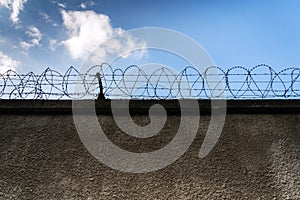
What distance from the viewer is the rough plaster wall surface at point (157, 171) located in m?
2.69

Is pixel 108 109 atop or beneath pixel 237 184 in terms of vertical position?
atop

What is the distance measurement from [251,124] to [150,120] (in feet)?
3.29

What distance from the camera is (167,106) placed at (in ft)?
10.8

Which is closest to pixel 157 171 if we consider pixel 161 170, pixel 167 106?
pixel 161 170

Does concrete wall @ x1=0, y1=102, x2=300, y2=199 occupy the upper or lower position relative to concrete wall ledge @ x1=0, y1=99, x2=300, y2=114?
lower

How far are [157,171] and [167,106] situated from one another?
0.74m

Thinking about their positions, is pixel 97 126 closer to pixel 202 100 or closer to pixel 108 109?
pixel 108 109

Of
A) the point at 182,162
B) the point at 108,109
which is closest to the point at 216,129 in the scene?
the point at 182,162

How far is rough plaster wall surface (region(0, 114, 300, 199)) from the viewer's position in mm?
2686

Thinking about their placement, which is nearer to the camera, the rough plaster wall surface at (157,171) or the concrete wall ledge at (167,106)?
the rough plaster wall surface at (157,171)

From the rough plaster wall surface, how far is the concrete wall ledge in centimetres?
7

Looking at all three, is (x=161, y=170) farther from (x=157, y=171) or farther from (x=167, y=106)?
(x=167, y=106)

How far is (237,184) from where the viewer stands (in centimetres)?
272

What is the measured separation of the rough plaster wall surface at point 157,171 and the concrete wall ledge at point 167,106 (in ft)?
0.24
